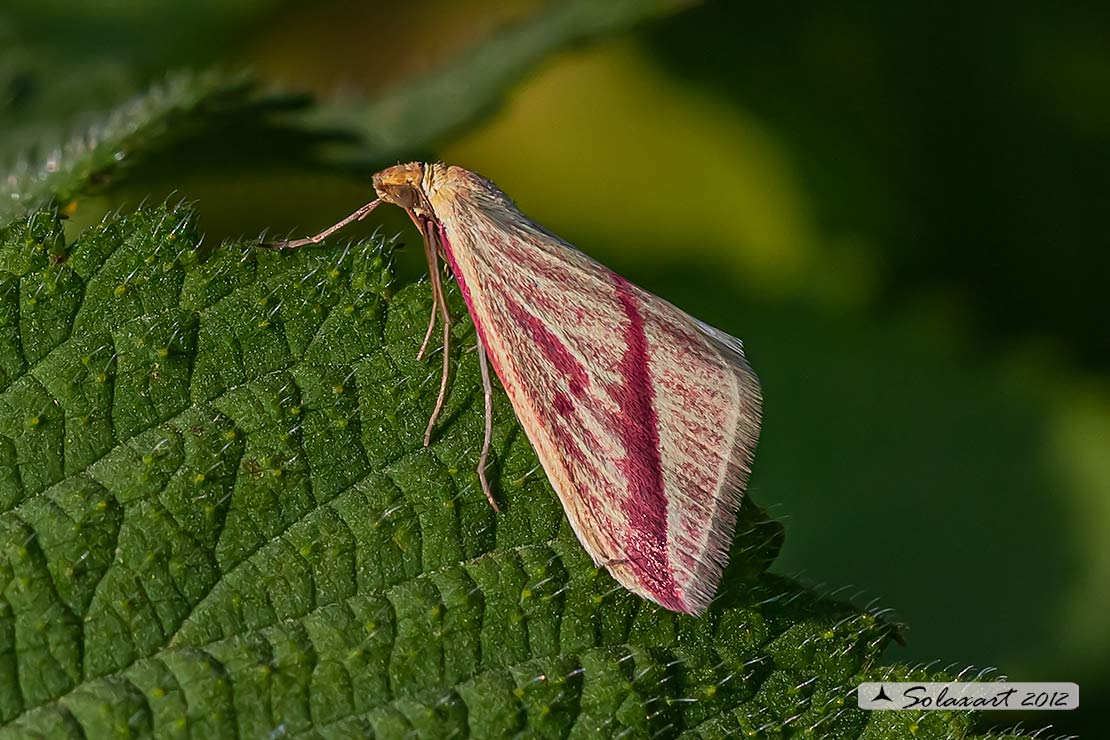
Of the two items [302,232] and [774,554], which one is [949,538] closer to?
[774,554]

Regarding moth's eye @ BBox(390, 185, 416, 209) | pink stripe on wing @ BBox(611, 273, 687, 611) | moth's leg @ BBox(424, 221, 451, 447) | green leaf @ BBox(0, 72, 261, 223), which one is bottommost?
pink stripe on wing @ BBox(611, 273, 687, 611)

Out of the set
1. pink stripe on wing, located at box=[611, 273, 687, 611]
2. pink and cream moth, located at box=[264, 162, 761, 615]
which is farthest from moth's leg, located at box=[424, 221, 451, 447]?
pink stripe on wing, located at box=[611, 273, 687, 611]

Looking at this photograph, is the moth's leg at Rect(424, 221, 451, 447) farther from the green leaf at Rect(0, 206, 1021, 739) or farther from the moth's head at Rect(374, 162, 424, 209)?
the moth's head at Rect(374, 162, 424, 209)

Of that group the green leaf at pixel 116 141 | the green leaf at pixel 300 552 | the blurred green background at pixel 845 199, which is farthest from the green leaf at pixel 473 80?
the green leaf at pixel 300 552

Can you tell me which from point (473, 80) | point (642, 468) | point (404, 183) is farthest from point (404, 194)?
point (473, 80)

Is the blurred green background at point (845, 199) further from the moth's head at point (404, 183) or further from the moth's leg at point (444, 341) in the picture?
the moth's leg at point (444, 341)

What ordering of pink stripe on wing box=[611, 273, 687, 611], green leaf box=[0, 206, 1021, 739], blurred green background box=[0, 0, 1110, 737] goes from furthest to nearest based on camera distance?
blurred green background box=[0, 0, 1110, 737], pink stripe on wing box=[611, 273, 687, 611], green leaf box=[0, 206, 1021, 739]
